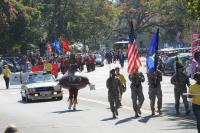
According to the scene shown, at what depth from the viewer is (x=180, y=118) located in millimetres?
21844

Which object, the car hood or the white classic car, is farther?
the car hood

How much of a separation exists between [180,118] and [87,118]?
3.06 metres

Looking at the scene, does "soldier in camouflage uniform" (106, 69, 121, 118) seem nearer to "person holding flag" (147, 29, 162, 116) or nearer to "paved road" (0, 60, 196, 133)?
"paved road" (0, 60, 196, 133)

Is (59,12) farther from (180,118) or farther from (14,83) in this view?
(180,118)

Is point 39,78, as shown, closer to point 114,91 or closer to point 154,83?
point 114,91

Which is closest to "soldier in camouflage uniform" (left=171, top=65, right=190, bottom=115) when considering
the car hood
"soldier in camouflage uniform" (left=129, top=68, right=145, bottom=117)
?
"soldier in camouflage uniform" (left=129, top=68, right=145, bottom=117)

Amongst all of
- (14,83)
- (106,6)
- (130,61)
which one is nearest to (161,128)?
(130,61)

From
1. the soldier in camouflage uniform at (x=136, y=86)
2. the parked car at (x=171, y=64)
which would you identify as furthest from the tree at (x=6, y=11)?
the soldier in camouflage uniform at (x=136, y=86)

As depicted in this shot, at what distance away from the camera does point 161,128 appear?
18.9 m

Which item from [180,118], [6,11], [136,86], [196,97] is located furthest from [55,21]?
[196,97]

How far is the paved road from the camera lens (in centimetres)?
1928

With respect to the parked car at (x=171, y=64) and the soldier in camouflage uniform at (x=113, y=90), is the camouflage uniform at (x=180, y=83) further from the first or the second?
the parked car at (x=171, y=64)

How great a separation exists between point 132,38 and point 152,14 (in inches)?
3734

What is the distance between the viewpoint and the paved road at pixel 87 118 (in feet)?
63.3
